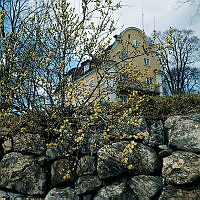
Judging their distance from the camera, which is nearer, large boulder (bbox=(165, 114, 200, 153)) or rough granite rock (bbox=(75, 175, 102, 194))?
large boulder (bbox=(165, 114, 200, 153))

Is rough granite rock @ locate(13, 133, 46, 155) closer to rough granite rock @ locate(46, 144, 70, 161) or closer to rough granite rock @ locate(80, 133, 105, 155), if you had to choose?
rough granite rock @ locate(46, 144, 70, 161)

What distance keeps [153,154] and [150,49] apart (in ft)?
5.56

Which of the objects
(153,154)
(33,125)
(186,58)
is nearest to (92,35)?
(33,125)

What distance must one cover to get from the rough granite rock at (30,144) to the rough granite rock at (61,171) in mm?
389

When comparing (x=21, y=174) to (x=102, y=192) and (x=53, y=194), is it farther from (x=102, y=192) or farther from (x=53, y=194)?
(x=102, y=192)

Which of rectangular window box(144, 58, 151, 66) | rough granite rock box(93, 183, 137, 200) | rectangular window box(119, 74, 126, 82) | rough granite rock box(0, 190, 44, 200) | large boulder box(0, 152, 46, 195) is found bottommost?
rough granite rock box(0, 190, 44, 200)

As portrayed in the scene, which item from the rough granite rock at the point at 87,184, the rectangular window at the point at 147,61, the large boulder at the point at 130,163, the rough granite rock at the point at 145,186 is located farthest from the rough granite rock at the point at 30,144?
the rectangular window at the point at 147,61

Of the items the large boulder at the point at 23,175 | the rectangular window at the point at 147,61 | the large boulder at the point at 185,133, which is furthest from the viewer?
the rectangular window at the point at 147,61

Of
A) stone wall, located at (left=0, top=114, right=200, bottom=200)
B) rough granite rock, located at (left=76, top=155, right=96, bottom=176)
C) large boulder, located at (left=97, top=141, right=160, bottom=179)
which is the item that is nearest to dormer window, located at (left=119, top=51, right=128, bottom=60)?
stone wall, located at (left=0, top=114, right=200, bottom=200)

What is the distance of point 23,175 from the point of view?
11.4 feet

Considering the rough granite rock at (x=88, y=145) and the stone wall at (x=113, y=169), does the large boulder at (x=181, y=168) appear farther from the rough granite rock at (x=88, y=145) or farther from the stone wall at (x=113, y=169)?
the rough granite rock at (x=88, y=145)

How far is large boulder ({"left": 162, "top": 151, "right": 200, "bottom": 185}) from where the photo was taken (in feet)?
9.21

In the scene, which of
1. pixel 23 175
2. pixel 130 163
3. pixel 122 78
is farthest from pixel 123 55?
pixel 23 175

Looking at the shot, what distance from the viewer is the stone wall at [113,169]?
2.91 meters
